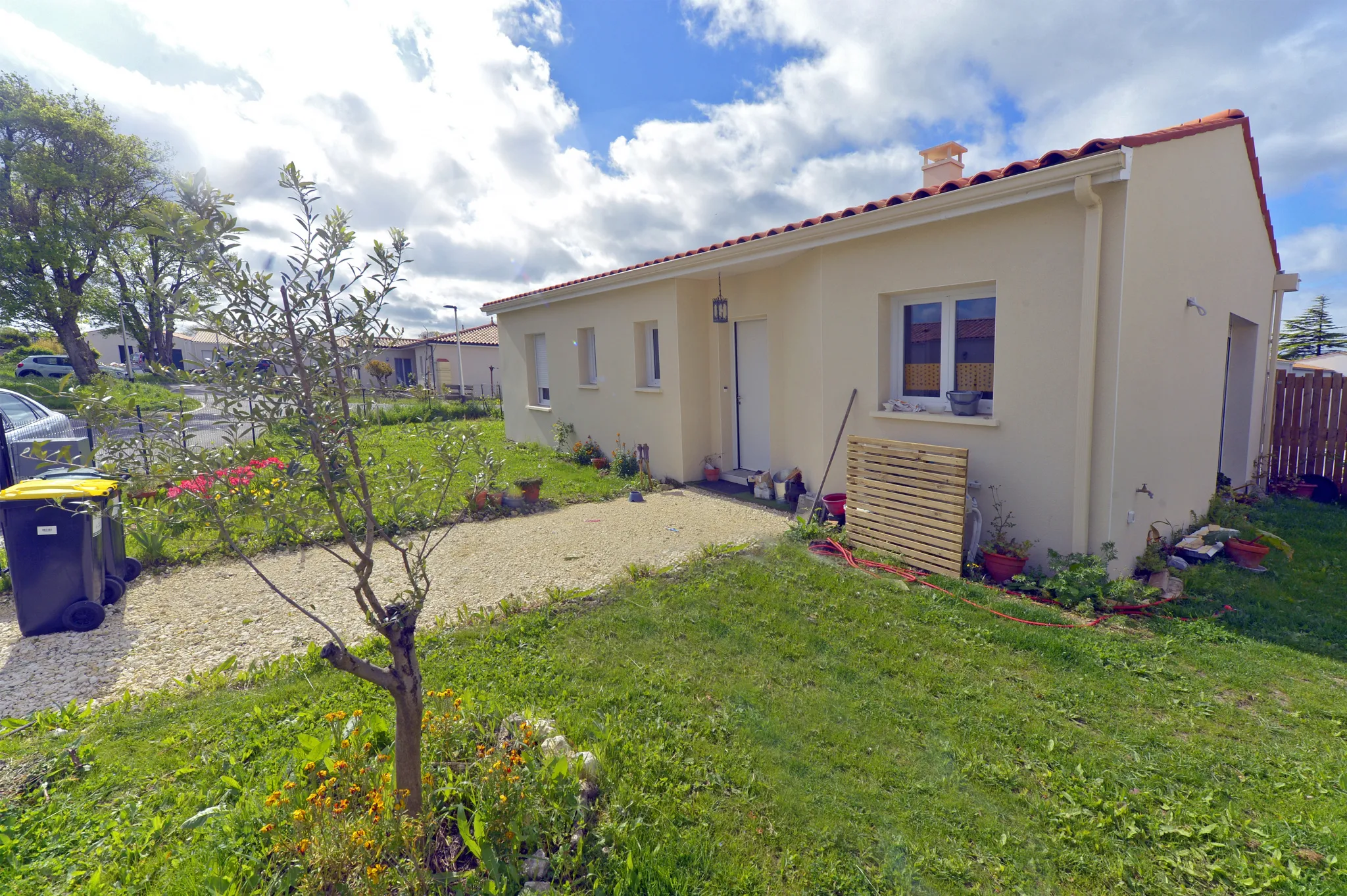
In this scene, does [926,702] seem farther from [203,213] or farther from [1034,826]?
[203,213]

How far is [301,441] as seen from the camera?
2301 millimetres

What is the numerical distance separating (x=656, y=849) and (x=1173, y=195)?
22.7ft

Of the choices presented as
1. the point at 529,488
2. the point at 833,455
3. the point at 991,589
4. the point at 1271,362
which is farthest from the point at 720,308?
the point at 1271,362

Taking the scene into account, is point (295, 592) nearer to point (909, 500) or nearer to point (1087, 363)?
point (909, 500)

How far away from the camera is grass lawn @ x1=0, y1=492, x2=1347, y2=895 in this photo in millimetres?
2508

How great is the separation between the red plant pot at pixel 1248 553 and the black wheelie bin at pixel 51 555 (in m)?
9.87

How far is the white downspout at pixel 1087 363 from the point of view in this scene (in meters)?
4.98

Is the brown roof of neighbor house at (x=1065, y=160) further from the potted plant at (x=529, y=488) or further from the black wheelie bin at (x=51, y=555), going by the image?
the black wheelie bin at (x=51, y=555)

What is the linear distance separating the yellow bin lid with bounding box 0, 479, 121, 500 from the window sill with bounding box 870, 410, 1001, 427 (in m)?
6.67

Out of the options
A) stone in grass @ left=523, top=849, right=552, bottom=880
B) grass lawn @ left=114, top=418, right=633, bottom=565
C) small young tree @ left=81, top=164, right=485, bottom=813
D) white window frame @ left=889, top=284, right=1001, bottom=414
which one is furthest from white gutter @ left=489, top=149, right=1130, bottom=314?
stone in grass @ left=523, top=849, right=552, bottom=880

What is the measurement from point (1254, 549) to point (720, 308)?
669cm

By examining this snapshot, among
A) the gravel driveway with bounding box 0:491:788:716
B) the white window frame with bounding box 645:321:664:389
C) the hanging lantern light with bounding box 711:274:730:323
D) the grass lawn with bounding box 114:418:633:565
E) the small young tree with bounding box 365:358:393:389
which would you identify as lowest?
the gravel driveway with bounding box 0:491:788:716

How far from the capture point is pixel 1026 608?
16.1 feet

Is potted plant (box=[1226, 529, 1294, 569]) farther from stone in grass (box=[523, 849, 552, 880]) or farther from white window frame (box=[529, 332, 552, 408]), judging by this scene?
white window frame (box=[529, 332, 552, 408])
